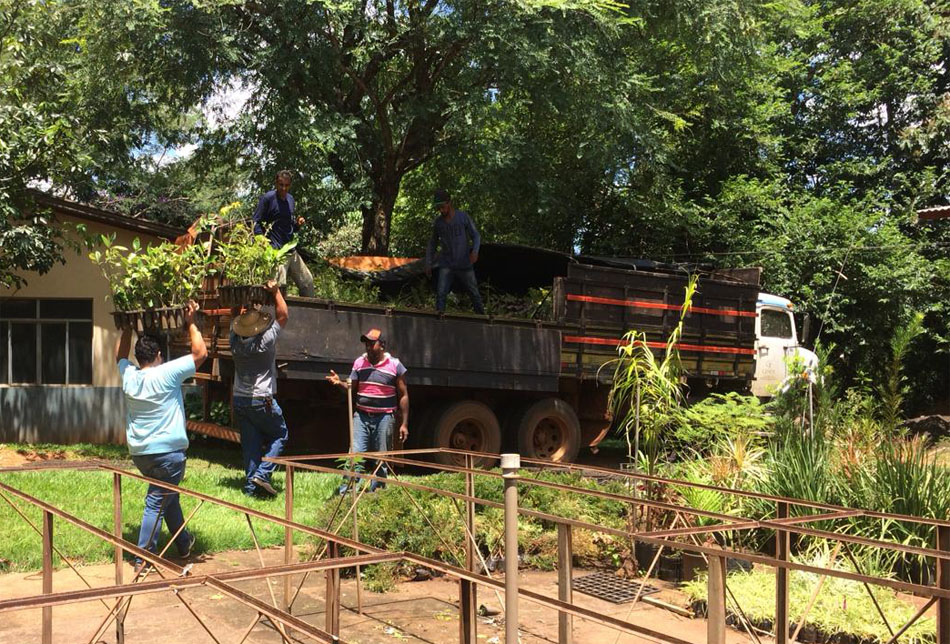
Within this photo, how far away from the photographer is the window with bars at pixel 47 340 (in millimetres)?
14617

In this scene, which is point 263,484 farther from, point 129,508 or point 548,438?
point 548,438

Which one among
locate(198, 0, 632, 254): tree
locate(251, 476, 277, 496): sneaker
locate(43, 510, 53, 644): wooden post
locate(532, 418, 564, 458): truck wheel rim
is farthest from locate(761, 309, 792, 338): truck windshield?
locate(43, 510, 53, 644): wooden post

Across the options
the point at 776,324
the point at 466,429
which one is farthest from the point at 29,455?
the point at 776,324

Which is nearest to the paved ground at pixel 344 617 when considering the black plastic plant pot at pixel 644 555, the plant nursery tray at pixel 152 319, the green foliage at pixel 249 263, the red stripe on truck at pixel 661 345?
the black plastic plant pot at pixel 644 555

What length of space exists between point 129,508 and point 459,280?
16.1ft

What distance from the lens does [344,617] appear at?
5871mm

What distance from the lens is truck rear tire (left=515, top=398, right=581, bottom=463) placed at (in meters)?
12.1

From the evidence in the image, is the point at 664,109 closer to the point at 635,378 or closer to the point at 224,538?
the point at 635,378

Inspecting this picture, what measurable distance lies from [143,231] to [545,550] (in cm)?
985

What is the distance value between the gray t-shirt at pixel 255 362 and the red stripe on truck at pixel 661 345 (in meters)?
4.43

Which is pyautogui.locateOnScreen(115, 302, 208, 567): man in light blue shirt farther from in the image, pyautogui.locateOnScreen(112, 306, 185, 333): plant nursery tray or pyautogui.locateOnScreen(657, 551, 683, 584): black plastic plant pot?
pyautogui.locateOnScreen(657, 551, 683, 584): black plastic plant pot

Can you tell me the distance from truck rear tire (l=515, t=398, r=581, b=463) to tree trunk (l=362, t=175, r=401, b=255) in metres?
5.91

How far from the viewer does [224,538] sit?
7656mm

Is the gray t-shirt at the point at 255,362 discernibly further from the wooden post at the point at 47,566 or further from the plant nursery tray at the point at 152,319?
the wooden post at the point at 47,566
